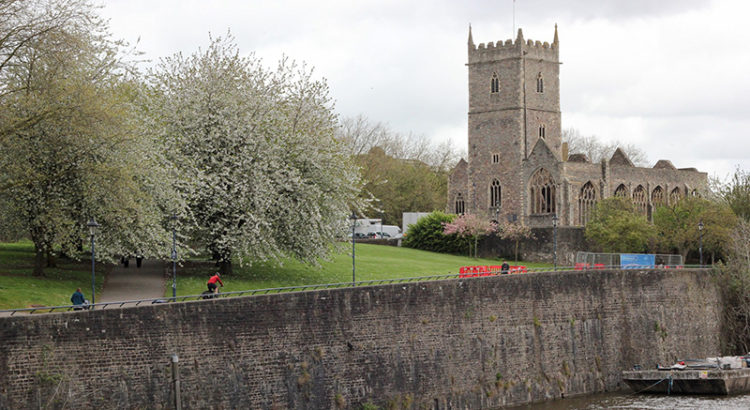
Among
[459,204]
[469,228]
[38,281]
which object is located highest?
[459,204]

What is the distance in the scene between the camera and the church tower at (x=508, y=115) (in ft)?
238

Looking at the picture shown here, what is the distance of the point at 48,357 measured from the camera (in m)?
23.7

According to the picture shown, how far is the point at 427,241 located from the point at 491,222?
4.82m

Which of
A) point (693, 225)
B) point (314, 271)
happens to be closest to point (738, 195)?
point (693, 225)

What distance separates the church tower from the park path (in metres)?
36.9

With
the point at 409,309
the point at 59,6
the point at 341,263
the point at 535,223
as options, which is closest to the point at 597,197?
the point at 535,223

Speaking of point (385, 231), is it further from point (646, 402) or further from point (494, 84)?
point (646, 402)

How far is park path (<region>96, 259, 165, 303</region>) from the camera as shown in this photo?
107ft

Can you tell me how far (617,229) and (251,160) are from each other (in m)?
28.1

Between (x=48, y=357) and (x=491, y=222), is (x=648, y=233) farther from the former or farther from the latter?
(x=48, y=357)

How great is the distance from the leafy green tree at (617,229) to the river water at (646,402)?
2081 cm

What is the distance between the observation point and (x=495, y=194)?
244ft

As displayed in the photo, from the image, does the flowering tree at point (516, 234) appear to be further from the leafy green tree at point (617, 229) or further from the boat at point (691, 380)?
the boat at point (691, 380)

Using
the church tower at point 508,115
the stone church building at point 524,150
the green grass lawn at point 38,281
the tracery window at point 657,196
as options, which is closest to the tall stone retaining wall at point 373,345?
the green grass lawn at point 38,281
